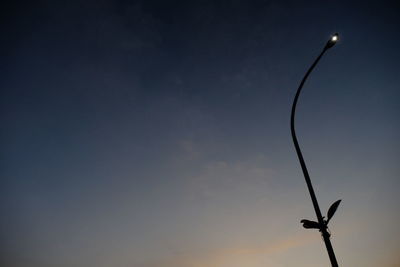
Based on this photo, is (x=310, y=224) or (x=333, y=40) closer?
(x=310, y=224)

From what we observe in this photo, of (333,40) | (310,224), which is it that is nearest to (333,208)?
(310,224)

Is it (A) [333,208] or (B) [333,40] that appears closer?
(A) [333,208]

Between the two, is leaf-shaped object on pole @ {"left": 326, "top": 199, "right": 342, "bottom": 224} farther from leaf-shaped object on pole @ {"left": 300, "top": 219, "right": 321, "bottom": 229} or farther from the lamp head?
the lamp head

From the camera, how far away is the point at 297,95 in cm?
934

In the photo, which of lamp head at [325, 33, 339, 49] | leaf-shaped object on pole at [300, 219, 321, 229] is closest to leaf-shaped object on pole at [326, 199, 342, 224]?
leaf-shaped object on pole at [300, 219, 321, 229]

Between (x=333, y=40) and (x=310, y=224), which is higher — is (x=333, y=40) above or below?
above

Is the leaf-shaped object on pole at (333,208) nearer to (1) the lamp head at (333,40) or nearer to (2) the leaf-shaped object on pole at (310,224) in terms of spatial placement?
(2) the leaf-shaped object on pole at (310,224)

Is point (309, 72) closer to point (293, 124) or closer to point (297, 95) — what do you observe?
point (297, 95)

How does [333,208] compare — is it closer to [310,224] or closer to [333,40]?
[310,224]

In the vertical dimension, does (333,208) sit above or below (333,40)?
below

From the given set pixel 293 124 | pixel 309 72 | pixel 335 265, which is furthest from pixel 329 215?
pixel 309 72

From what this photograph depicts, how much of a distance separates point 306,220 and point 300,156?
2.20 m

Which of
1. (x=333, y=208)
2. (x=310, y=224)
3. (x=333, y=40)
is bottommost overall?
(x=310, y=224)

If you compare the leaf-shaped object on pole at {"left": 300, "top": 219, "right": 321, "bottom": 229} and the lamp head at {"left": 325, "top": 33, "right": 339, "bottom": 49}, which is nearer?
the leaf-shaped object on pole at {"left": 300, "top": 219, "right": 321, "bottom": 229}
